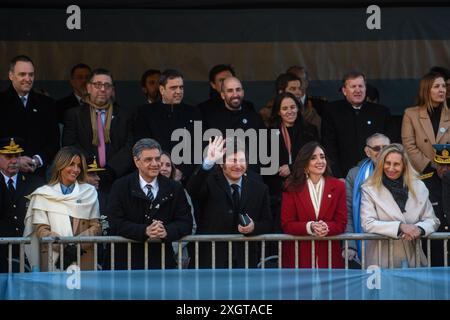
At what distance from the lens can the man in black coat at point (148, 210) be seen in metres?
10.4

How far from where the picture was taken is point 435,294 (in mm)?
10188

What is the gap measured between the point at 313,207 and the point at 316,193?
159 millimetres

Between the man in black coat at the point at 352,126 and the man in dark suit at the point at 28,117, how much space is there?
256 centimetres

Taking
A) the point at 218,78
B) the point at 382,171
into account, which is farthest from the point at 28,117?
the point at 382,171

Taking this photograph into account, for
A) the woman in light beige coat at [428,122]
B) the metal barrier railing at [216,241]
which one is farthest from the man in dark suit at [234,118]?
the metal barrier railing at [216,241]

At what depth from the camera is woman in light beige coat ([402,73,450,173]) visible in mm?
12711

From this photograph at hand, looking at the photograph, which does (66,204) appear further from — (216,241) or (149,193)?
(216,241)

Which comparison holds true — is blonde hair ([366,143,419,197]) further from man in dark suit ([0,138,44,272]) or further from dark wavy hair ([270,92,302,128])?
man in dark suit ([0,138,44,272])

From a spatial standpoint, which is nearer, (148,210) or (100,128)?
(148,210)

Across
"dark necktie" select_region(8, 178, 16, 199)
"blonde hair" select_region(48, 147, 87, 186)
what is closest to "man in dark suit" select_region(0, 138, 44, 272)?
"dark necktie" select_region(8, 178, 16, 199)

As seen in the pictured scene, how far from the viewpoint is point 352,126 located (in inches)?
502
